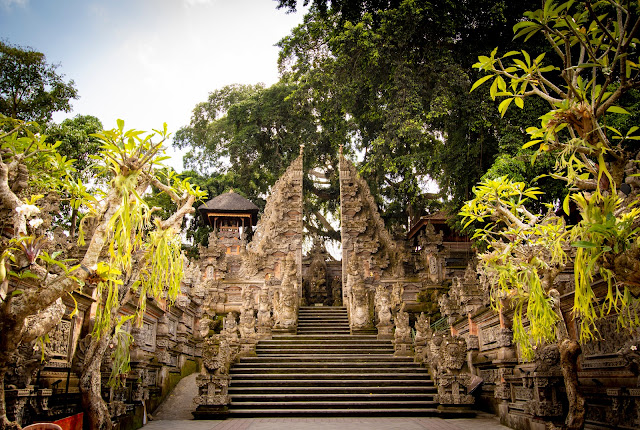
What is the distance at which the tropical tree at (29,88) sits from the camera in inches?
583

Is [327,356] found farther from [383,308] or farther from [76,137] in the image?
[76,137]

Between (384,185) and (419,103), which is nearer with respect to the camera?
(419,103)

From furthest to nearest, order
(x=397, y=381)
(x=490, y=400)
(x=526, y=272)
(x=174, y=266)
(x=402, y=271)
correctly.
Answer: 1. (x=402, y=271)
2. (x=397, y=381)
3. (x=490, y=400)
4. (x=174, y=266)
5. (x=526, y=272)

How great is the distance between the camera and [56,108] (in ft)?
52.7

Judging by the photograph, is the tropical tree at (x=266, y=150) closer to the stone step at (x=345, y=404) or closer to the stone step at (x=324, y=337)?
the stone step at (x=324, y=337)

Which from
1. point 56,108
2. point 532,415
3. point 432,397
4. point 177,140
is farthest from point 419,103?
point 177,140

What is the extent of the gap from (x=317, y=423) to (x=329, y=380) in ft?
6.98

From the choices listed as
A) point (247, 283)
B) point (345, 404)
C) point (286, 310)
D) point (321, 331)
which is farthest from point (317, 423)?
point (247, 283)

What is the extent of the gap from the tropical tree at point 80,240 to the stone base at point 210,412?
11.2 feet

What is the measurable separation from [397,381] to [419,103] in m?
8.98

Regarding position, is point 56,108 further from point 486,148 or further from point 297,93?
point 486,148

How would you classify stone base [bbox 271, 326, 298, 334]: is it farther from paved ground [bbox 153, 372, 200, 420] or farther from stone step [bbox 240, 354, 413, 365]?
paved ground [bbox 153, 372, 200, 420]

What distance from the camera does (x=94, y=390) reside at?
5.55 metres

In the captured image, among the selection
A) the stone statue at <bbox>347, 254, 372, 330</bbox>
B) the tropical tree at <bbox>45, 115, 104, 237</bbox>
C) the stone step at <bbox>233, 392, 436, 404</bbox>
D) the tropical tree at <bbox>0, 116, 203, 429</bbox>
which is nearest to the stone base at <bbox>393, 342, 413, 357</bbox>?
the stone step at <bbox>233, 392, 436, 404</bbox>
